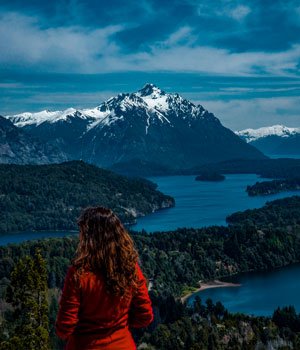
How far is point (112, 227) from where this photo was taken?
24.7 ft

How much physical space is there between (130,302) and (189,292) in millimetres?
115419

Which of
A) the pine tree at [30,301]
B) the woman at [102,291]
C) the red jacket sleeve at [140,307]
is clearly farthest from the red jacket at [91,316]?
the pine tree at [30,301]

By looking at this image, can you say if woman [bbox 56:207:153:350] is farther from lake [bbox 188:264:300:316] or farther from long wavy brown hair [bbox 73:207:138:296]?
lake [bbox 188:264:300:316]

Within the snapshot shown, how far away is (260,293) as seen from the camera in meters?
111

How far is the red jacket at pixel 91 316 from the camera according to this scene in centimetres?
698

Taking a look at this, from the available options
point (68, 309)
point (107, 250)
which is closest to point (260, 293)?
point (107, 250)

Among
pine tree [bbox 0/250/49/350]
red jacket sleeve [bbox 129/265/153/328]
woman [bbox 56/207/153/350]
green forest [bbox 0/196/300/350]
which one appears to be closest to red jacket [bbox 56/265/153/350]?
woman [bbox 56/207/153/350]

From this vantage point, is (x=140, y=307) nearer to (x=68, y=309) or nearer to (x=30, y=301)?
(x=68, y=309)

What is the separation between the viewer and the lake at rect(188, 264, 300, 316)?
101 metres

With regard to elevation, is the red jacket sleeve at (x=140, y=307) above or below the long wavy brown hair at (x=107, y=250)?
below

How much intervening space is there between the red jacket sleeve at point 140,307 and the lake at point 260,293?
302 feet

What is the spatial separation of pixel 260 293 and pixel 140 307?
107958mm

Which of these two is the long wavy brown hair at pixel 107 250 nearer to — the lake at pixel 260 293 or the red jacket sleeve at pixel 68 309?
the red jacket sleeve at pixel 68 309

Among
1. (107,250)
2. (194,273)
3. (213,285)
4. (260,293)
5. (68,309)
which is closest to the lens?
(68,309)
